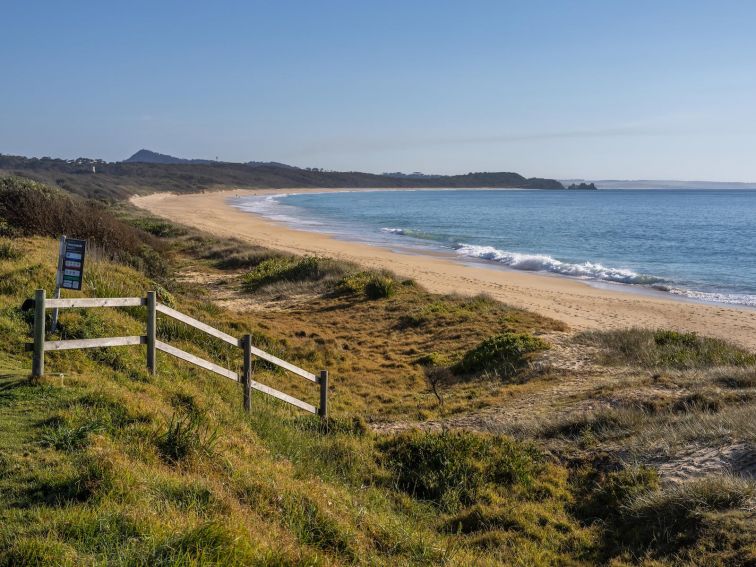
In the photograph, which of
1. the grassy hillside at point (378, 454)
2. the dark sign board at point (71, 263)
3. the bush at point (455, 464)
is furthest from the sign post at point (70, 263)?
the bush at point (455, 464)

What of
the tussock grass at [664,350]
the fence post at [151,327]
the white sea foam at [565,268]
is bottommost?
the tussock grass at [664,350]

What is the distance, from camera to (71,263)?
8398 mm

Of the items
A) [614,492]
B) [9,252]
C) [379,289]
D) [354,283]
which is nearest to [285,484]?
[614,492]

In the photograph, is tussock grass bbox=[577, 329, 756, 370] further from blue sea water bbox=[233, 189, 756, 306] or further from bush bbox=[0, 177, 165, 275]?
blue sea water bbox=[233, 189, 756, 306]

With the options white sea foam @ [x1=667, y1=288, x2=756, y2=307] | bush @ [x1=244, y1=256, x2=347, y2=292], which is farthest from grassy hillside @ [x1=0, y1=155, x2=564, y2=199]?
white sea foam @ [x1=667, y1=288, x2=756, y2=307]

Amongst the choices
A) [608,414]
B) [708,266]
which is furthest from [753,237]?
[608,414]

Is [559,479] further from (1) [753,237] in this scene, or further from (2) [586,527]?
(1) [753,237]

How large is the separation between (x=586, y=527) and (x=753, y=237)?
187ft

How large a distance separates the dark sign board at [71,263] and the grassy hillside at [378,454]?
3.18 feet

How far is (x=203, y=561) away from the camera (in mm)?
3805

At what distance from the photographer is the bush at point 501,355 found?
42.8 feet

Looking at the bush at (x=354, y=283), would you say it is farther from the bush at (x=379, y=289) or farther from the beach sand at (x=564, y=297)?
the beach sand at (x=564, y=297)

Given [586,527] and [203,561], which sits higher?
[203,561]

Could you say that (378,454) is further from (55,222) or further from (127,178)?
(127,178)
